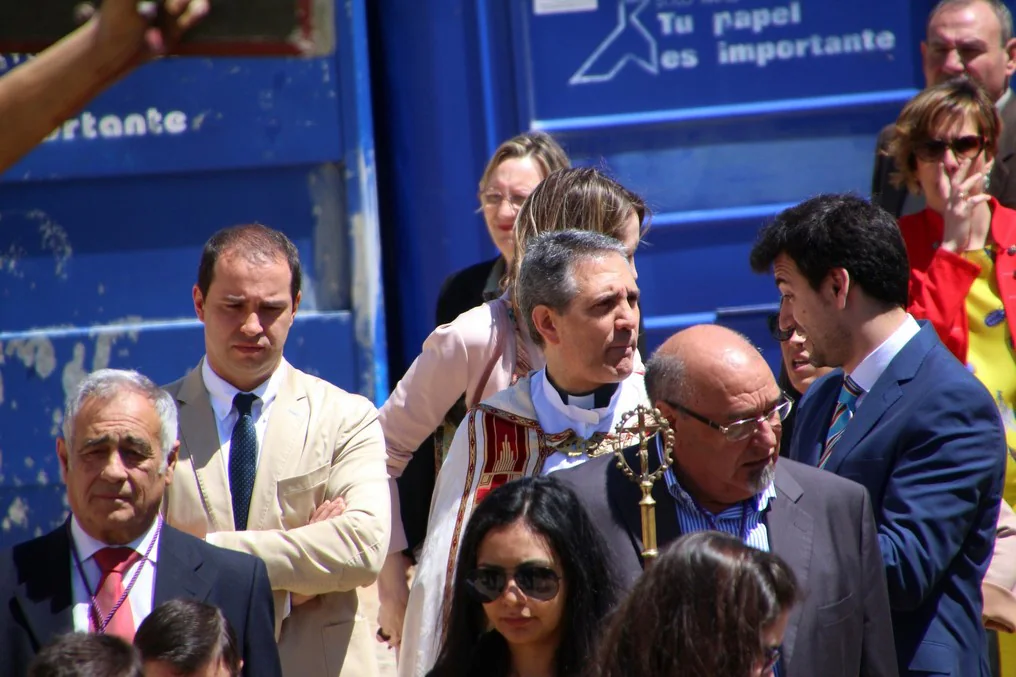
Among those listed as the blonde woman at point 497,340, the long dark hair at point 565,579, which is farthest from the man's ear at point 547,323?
the long dark hair at point 565,579

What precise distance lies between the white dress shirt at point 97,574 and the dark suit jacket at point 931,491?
1747 millimetres

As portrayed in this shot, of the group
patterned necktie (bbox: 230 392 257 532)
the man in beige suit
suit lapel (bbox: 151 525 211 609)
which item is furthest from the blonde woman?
suit lapel (bbox: 151 525 211 609)

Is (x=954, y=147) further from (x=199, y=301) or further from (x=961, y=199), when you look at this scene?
(x=199, y=301)

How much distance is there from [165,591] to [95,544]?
0.74 ft

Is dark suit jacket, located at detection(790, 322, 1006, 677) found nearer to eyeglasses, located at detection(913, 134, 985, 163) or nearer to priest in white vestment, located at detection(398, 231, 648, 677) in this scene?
priest in white vestment, located at detection(398, 231, 648, 677)

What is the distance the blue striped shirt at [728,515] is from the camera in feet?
11.9

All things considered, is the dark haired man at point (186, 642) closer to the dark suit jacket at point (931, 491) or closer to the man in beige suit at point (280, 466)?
the man in beige suit at point (280, 466)

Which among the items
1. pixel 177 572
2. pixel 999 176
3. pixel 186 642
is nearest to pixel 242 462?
pixel 177 572

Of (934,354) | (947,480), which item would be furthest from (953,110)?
(947,480)

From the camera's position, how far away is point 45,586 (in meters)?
3.63

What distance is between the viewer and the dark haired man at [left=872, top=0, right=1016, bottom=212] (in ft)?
18.8

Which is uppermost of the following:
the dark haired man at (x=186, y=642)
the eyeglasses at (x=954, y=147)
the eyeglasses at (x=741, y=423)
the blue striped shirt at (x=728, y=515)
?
the eyeglasses at (x=954, y=147)

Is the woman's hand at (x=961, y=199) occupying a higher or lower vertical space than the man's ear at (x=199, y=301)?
higher

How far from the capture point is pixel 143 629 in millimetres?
3461
